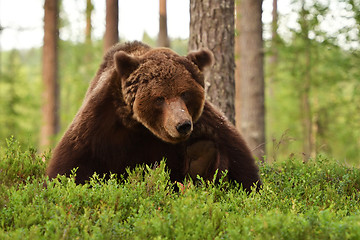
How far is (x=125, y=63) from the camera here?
14.9 ft

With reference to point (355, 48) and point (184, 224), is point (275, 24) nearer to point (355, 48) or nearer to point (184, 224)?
point (355, 48)

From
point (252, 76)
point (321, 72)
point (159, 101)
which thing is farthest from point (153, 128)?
point (321, 72)

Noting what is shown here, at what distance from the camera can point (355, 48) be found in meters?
13.8

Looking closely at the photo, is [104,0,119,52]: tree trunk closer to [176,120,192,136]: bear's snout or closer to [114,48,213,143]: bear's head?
[114,48,213,143]: bear's head

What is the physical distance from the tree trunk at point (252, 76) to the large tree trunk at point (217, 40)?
12.6 feet

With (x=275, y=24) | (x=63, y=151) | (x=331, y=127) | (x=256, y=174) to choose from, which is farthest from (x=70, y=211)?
(x=331, y=127)

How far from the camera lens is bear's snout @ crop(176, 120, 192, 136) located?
405 centimetres

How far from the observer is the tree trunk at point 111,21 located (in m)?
9.62

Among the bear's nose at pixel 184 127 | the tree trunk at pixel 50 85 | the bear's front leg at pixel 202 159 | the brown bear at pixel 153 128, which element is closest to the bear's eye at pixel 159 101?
the brown bear at pixel 153 128

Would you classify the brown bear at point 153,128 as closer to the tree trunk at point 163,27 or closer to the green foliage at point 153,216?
the green foliage at point 153,216

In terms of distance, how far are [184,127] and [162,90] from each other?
517 millimetres

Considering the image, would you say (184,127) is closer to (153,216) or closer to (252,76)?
(153,216)

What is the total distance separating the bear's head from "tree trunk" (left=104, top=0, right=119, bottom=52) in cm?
540

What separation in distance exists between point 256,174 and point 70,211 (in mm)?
2454
